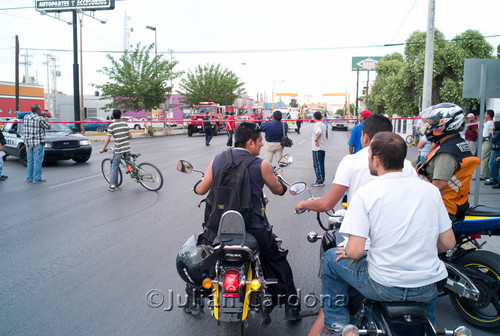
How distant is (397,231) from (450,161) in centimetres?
158

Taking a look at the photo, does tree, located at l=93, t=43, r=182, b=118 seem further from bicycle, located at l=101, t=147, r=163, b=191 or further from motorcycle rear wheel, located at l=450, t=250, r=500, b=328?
motorcycle rear wheel, located at l=450, t=250, r=500, b=328

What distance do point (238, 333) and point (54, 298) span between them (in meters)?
2.31

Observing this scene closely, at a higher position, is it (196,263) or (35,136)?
(35,136)

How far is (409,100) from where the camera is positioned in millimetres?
24547

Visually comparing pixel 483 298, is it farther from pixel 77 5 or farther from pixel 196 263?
pixel 77 5

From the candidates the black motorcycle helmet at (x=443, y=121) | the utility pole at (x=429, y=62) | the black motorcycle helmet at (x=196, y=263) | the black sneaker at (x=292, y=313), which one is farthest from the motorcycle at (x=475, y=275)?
→ the utility pole at (x=429, y=62)

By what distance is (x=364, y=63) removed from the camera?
63.1 m

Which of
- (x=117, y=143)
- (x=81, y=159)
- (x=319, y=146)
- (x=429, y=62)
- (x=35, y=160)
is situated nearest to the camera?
(x=117, y=143)

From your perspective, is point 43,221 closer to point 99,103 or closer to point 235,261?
point 235,261

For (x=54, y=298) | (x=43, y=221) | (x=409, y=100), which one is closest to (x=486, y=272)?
(x=54, y=298)

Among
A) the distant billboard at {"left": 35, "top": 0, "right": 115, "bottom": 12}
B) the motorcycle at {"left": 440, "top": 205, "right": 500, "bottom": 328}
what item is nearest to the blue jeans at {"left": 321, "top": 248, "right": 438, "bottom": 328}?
the motorcycle at {"left": 440, "top": 205, "right": 500, "bottom": 328}

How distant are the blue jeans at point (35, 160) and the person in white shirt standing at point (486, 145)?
39.1ft

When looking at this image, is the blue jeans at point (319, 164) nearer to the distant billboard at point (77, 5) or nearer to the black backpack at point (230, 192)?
the black backpack at point (230, 192)

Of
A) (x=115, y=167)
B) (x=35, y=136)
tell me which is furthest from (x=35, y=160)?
(x=115, y=167)
